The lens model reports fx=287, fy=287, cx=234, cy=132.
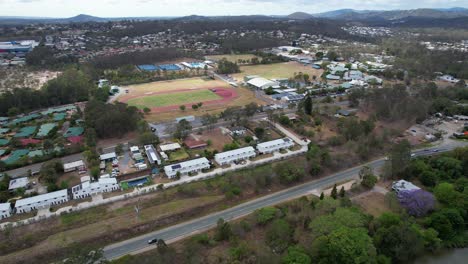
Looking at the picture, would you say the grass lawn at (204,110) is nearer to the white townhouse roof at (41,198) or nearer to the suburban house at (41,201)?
the white townhouse roof at (41,198)

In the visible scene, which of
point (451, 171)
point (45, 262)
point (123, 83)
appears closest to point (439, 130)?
point (451, 171)

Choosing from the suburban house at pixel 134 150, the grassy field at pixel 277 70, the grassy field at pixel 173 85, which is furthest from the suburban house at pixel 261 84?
the suburban house at pixel 134 150

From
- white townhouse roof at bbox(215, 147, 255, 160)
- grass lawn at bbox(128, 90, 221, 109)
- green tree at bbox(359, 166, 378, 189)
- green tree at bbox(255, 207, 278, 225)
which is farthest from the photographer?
grass lawn at bbox(128, 90, 221, 109)

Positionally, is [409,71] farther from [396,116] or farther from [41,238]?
[41,238]

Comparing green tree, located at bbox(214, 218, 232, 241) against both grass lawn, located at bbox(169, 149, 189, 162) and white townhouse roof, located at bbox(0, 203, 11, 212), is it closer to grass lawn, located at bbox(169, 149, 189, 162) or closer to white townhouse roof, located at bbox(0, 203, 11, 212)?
grass lawn, located at bbox(169, 149, 189, 162)

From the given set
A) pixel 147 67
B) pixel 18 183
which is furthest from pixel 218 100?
pixel 147 67

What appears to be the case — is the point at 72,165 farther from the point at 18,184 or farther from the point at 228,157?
the point at 228,157

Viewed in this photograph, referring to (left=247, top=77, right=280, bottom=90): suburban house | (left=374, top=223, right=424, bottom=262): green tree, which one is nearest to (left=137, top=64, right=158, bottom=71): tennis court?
(left=247, top=77, right=280, bottom=90): suburban house
